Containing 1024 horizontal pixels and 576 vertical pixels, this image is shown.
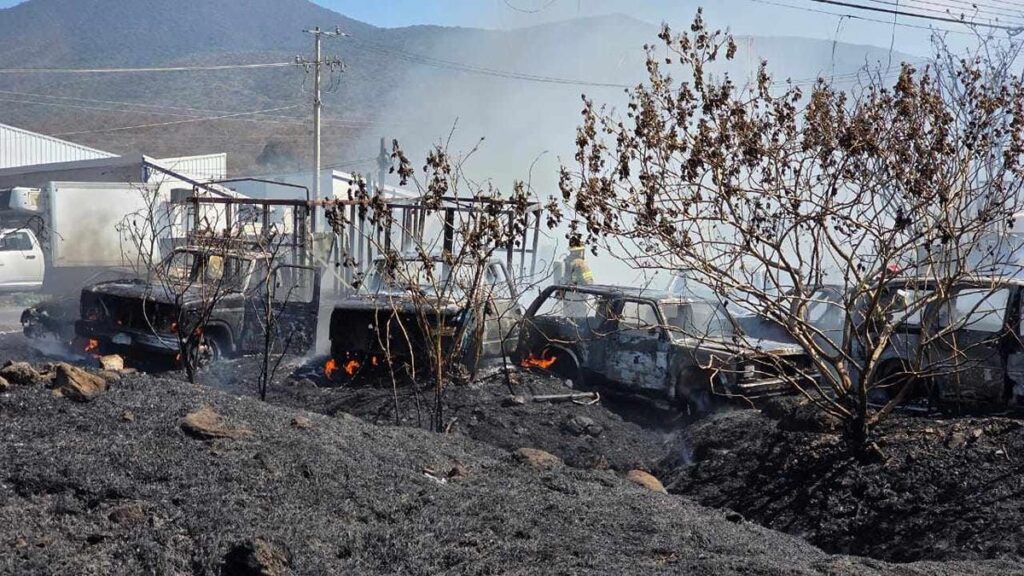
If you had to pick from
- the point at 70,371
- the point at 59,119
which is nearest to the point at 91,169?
the point at 70,371

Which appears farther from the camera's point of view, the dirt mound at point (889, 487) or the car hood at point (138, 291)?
the car hood at point (138, 291)

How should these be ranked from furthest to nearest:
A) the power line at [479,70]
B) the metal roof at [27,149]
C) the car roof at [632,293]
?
the power line at [479,70] → the metal roof at [27,149] → the car roof at [632,293]

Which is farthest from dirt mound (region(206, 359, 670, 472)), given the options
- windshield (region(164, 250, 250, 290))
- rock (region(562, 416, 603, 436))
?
windshield (region(164, 250, 250, 290))

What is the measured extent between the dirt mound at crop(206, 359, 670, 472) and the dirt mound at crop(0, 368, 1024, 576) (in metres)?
2.06

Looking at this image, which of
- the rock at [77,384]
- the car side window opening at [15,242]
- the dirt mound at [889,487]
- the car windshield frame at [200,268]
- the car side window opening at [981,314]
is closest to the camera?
the dirt mound at [889,487]

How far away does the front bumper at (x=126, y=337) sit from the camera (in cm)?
1205

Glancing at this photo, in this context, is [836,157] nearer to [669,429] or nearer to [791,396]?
[791,396]

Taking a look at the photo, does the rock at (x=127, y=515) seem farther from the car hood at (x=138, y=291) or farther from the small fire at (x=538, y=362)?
the small fire at (x=538, y=362)

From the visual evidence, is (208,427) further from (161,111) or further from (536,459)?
(161,111)

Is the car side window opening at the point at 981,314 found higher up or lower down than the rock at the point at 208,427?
higher up

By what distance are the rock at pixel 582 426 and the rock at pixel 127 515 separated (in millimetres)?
5142

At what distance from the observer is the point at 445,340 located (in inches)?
436

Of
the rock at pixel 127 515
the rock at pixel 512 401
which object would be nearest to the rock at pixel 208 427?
the rock at pixel 127 515

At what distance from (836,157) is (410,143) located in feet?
226
